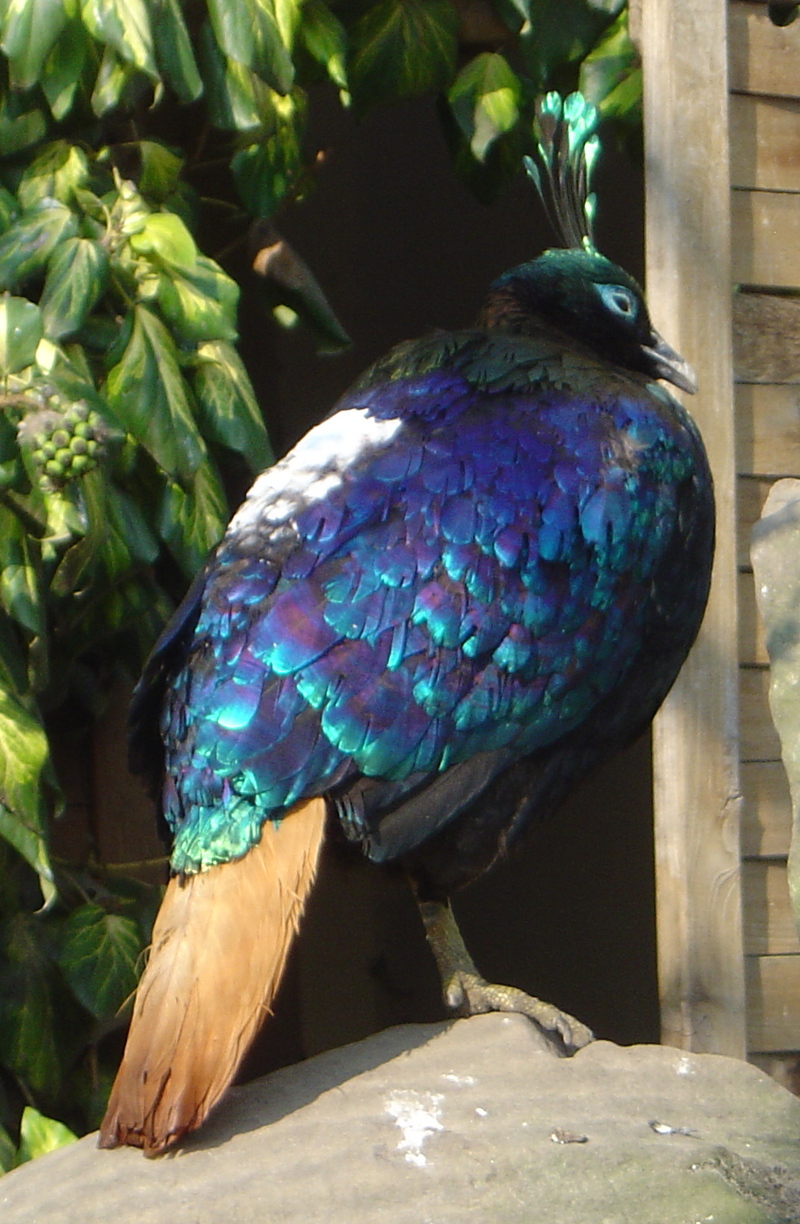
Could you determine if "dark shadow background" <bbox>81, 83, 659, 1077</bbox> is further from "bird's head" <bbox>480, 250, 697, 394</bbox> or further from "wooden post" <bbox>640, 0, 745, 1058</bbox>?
"bird's head" <bbox>480, 250, 697, 394</bbox>

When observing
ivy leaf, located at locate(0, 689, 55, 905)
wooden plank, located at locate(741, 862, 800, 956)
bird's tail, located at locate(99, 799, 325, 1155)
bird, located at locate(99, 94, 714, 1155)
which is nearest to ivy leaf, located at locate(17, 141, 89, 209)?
bird, located at locate(99, 94, 714, 1155)

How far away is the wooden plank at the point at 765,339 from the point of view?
7.84 feet

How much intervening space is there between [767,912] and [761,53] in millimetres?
1369

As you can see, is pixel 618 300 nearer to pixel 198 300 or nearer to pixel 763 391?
pixel 763 391

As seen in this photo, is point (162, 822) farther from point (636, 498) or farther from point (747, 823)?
point (747, 823)

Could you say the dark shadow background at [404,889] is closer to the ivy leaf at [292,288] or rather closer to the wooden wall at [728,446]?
the ivy leaf at [292,288]

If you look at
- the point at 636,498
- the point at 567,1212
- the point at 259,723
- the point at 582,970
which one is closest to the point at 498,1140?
the point at 567,1212

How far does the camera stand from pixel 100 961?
7.20ft

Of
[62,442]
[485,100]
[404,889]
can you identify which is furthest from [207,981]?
[404,889]

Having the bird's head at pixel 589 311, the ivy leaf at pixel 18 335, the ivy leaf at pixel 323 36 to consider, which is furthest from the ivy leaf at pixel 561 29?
the ivy leaf at pixel 18 335

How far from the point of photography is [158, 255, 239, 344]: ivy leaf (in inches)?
84.5

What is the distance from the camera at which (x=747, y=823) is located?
2354mm

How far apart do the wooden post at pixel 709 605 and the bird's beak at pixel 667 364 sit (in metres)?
0.11

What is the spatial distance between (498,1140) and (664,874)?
0.79 meters
